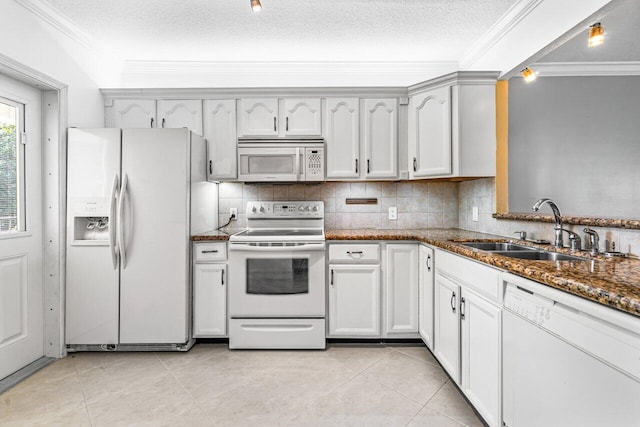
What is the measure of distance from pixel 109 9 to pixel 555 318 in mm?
3345

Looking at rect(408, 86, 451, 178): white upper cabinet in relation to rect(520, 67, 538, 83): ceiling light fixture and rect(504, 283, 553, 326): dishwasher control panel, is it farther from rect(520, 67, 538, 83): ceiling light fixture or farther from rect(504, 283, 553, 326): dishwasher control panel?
rect(504, 283, 553, 326): dishwasher control panel

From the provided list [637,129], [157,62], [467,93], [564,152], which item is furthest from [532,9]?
[157,62]

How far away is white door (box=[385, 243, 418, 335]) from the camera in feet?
9.46

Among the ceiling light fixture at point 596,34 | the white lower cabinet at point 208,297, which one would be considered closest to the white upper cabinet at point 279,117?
the white lower cabinet at point 208,297

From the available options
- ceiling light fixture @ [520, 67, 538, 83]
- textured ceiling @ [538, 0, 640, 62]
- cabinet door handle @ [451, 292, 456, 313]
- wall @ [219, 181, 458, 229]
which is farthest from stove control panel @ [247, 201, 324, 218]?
textured ceiling @ [538, 0, 640, 62]

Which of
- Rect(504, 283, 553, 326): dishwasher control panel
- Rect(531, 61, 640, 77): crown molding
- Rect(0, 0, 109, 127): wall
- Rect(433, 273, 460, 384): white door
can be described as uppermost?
Rect(0, 0, 109, 127): wall

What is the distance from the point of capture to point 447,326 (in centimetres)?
228

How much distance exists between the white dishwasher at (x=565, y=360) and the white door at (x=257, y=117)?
2385mm

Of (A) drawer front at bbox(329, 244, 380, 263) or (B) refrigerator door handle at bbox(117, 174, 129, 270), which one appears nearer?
(B) refrigerator door handle at bbox(117, 174, 129, 270)

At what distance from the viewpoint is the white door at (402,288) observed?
2.88 meters

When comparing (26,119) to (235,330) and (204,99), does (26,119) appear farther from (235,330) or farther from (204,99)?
(235,330)

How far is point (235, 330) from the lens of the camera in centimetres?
285

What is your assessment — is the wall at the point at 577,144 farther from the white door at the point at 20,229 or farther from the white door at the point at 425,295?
the white door at the point at 20,229

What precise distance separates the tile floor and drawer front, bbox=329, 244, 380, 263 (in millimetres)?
732
